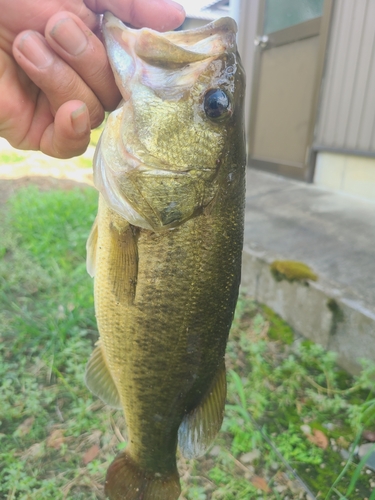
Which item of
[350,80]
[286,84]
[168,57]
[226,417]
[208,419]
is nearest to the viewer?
[168,57]

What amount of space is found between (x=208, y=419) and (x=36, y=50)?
1.33m

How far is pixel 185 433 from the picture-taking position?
4.72 feet

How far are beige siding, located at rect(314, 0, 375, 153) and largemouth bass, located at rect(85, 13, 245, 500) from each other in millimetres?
3502

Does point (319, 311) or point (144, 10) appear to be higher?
point (144, 10)

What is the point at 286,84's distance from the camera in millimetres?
5281

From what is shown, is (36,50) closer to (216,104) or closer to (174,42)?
(174,42)

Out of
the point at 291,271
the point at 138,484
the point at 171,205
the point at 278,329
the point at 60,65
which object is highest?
the point at 60,65

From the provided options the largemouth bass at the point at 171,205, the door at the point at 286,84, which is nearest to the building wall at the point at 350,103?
the door at the point at 286,84

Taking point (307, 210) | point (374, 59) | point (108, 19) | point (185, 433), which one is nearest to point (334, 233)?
point (307, 210)

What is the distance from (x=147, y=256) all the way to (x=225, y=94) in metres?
0.55

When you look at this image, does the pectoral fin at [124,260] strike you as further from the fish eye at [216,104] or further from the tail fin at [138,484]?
the tail fin at [138,484]

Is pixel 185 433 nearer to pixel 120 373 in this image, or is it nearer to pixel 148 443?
pixel 148 443

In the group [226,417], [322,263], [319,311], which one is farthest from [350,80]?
[226,417]

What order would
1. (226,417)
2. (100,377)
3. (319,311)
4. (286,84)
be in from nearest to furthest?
(100,377) → (226,417) → (319,311) → (286,84)
